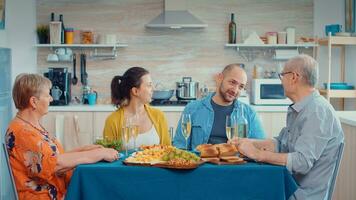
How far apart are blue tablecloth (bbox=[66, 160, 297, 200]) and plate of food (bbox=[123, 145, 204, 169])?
0.03 metres

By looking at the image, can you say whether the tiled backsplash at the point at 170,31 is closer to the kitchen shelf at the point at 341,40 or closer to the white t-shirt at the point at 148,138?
the kitchen shelf at the point at 341,40

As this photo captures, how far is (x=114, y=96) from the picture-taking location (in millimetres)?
3799

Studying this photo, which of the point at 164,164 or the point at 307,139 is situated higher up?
the point at 307,139

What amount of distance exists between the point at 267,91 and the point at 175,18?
1369mm

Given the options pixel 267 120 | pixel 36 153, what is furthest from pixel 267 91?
pixel 36 153

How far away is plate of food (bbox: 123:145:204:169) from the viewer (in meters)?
2.56

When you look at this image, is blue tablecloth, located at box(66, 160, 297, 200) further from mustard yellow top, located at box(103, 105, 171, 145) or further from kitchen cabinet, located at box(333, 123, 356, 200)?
kitchen cabinet, located at box(333, 123, 356, 200)

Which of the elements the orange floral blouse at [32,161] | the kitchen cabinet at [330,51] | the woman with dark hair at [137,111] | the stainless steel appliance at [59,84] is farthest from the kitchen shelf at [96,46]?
the orange floral blouse at [32,161]

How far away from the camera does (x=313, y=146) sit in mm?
2658

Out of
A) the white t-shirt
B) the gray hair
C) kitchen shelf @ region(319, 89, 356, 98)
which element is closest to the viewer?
the gray hair

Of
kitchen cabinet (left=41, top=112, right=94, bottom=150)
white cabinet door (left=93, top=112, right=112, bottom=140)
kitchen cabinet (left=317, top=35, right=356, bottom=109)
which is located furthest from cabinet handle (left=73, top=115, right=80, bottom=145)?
kitchen cabinet (left=317, top=35, right=356, bottom=109)

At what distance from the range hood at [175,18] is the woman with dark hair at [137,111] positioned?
240 centimetres

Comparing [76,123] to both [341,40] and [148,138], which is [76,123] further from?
[341,40]

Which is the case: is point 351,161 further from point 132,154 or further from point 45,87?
point 45,87
